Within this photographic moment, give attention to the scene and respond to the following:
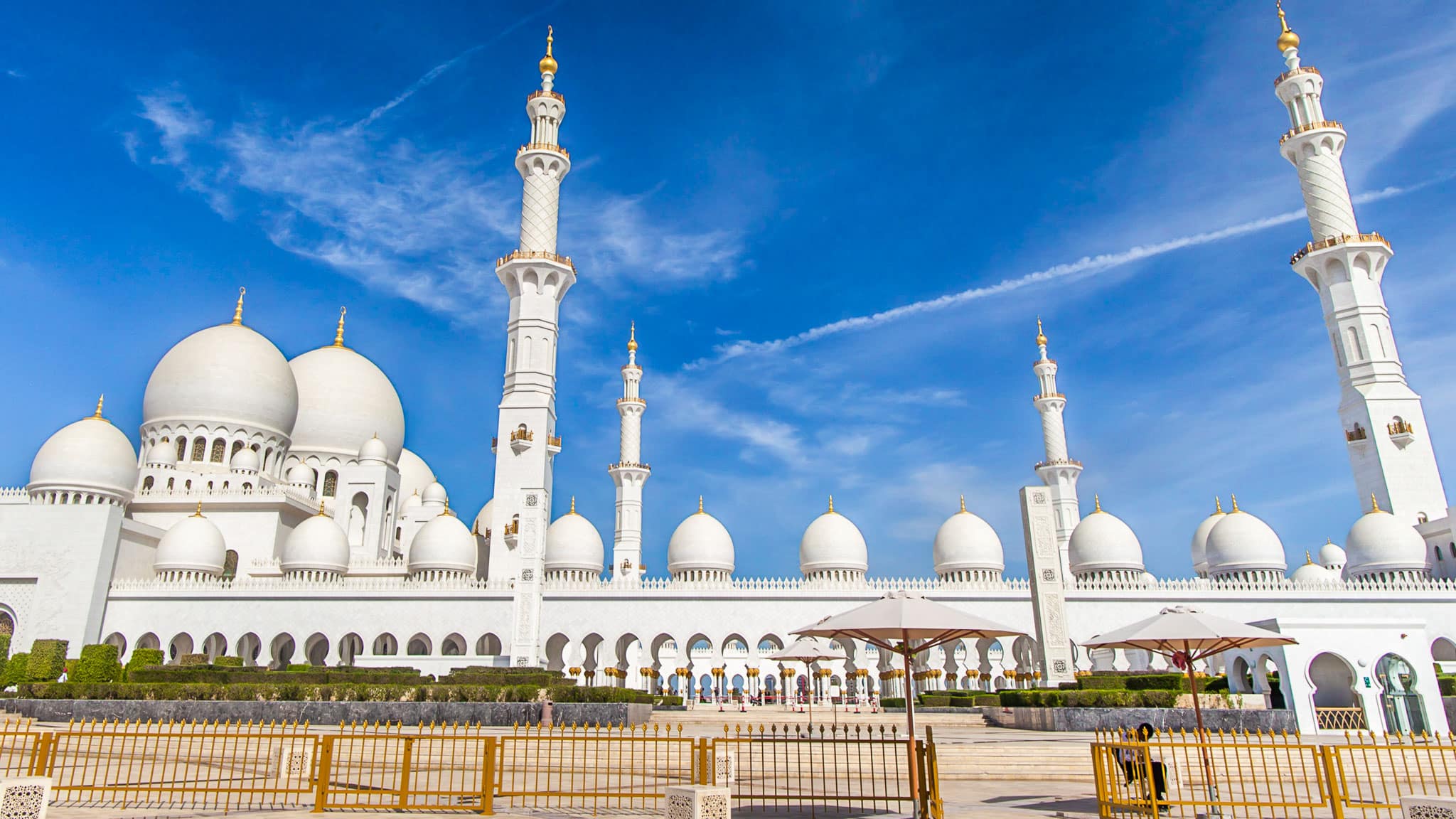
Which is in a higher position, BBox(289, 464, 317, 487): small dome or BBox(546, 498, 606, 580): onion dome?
BBox(289, 464, 317, 487): small dome

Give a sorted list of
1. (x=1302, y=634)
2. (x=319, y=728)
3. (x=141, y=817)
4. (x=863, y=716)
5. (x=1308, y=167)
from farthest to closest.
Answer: (x=1308, y=167) < (x=863, y=716) < (x=1302, y=634) < (x=319, y=728) < (x=141, y=817)

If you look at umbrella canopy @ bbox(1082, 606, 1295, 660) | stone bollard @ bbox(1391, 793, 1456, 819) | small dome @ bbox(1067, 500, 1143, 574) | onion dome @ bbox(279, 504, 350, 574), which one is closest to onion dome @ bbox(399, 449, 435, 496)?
onion dome @ bbox(279, 504, 350, 574)

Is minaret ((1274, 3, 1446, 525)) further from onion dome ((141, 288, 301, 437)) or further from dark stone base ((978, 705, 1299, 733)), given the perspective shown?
onion dome ((141, 288, 301, 437))

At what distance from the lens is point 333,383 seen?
48375mm

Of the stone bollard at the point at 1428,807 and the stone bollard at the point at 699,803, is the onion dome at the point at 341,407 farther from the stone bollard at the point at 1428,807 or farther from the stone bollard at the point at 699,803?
the stone bollard at the point at 1428,807

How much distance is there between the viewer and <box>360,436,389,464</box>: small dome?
4591cm

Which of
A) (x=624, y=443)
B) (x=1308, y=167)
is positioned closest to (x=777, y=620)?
(x=624, y=443)

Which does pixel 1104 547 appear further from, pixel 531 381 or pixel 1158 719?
pixel 531 381

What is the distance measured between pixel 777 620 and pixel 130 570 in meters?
27.6

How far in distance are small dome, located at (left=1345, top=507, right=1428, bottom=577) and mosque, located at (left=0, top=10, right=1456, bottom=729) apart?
9 cm

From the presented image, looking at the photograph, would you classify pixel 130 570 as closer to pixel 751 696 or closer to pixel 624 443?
pixel 624 443

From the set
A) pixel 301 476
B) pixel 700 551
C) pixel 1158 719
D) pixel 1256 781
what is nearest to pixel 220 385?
pixel 301 476

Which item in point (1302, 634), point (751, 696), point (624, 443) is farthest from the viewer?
point (624, 443)

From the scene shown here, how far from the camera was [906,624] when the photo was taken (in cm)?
1001
